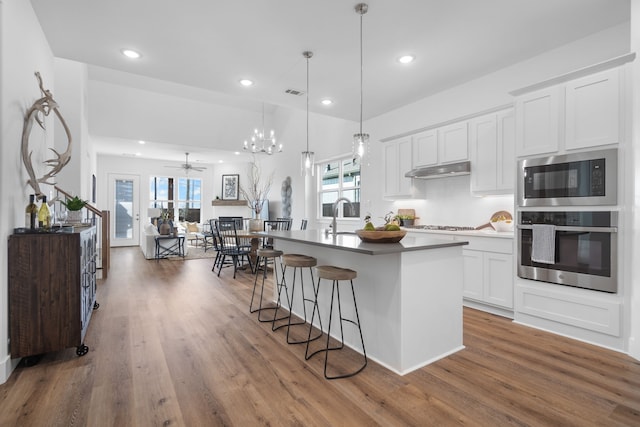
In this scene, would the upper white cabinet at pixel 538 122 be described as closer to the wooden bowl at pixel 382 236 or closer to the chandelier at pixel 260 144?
the wooden bowl at pixel 382 236

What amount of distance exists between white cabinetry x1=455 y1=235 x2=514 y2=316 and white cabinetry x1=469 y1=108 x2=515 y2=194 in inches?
26.1

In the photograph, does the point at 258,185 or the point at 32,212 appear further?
the point at 258,185

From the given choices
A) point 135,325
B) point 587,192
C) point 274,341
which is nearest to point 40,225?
point 135,325

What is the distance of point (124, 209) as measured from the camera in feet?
33.4

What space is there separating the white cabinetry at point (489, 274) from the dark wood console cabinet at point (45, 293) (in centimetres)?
369

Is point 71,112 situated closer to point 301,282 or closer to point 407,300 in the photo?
point 301,282

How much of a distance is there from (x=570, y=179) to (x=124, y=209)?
1114cm

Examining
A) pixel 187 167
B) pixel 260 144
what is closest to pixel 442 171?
pixel 260 144

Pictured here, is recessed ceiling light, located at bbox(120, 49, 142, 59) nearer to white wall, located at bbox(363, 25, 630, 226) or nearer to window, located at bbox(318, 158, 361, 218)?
white wall, located at bbox(363, 25, 630, 226)

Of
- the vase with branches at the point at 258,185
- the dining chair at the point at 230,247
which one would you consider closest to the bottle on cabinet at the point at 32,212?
the dining chair at the point at 230,247

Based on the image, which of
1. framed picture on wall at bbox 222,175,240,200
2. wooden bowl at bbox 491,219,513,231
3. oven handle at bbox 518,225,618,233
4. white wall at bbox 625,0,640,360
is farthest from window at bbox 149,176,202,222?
white wall at bbox 625,0,640,360

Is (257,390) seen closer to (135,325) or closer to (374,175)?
(135,325)

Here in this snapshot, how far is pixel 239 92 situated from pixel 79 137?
10.0 ft

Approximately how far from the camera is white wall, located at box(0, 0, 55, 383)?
214 cm
